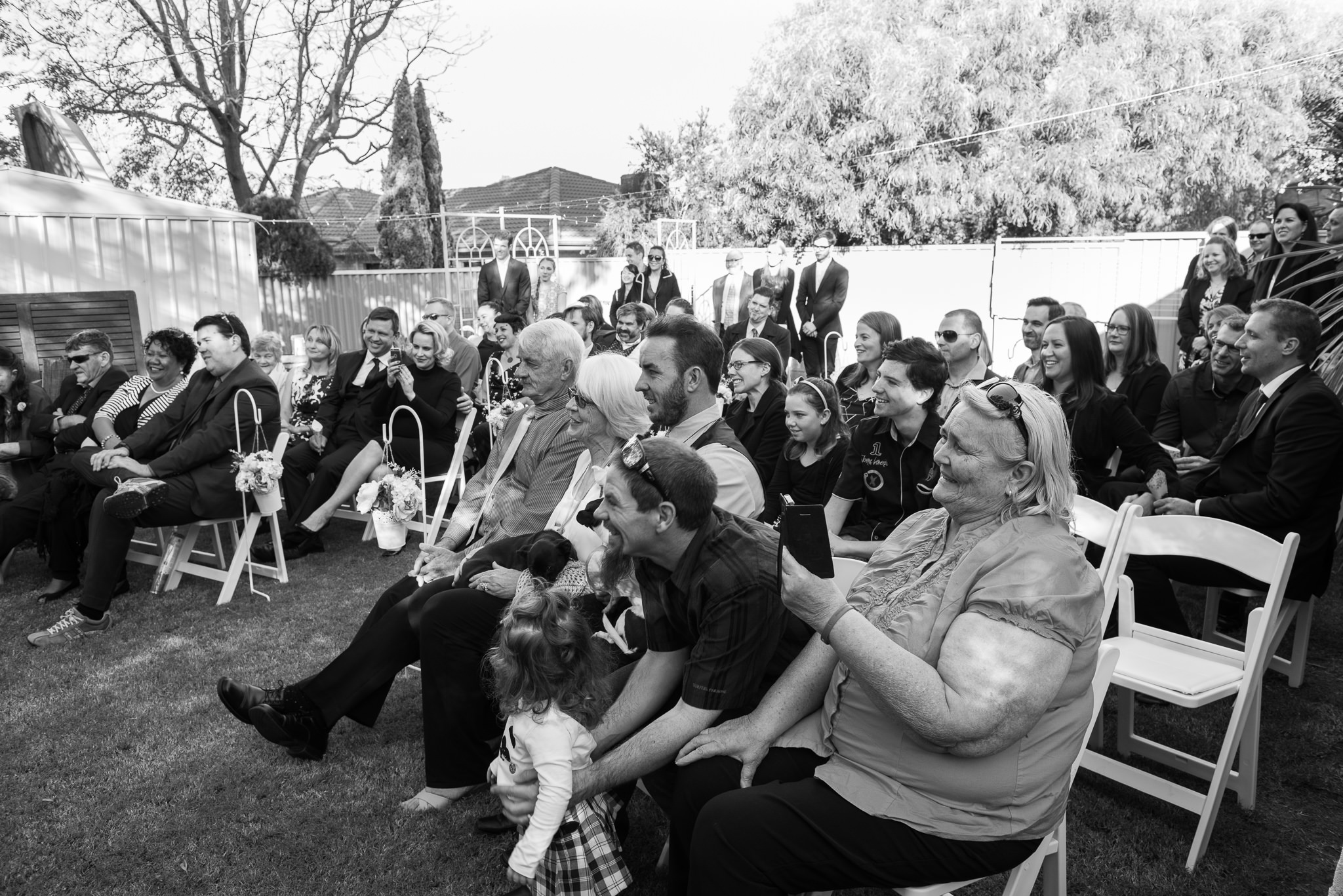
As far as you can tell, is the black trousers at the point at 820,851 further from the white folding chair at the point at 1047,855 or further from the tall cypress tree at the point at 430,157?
the tall cypress tree at the point at 430,157

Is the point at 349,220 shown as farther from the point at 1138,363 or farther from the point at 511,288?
the point at 1138,363

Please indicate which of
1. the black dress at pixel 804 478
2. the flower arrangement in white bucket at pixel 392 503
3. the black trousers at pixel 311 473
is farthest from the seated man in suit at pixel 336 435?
the black dress at pixel 804 478

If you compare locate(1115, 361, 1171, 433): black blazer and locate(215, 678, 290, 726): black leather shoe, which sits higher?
locate(1115, 361, 1171, 433): black blazer

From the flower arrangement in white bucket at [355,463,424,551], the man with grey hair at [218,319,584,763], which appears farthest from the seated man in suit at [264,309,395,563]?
the man with grey hair at [218,319,584,763]

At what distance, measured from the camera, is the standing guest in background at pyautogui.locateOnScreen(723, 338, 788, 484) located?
4910 mm

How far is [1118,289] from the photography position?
14.0 metres

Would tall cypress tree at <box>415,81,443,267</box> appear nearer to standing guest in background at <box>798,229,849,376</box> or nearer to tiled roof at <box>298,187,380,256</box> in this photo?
tiled roof at <box>298,187,380,256</box>

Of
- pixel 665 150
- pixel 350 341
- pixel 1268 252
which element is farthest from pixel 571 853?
pixel 665 150

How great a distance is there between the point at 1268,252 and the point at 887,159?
724 inches

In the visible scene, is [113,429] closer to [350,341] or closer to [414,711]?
[414,711]

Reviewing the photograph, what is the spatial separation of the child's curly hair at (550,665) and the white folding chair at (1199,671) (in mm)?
1618

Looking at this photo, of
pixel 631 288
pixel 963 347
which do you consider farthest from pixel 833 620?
pixel 631 288

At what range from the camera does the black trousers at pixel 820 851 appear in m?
2.02

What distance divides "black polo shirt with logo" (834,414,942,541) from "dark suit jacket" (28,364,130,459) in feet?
15.8
